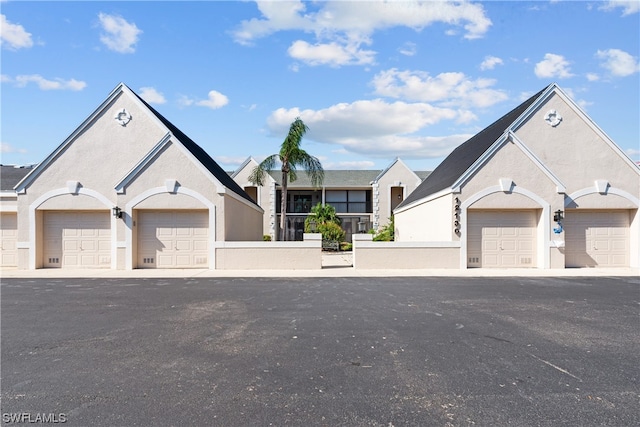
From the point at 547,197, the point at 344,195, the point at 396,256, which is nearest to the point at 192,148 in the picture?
the point at 396,256

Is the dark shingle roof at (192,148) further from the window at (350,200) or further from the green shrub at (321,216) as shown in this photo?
the window at (350,200)

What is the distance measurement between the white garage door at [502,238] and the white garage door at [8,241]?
1957 centimetres

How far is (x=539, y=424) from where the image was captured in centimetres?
322

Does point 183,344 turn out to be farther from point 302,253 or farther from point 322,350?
point 302,253

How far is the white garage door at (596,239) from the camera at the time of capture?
15.0 m

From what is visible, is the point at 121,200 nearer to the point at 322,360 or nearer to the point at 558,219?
the point at 322,360

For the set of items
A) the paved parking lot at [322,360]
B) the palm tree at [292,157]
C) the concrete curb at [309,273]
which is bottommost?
the concrete curb at [309,273]

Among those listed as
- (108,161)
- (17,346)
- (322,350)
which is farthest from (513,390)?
(108,161)

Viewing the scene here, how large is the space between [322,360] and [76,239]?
46.9ft

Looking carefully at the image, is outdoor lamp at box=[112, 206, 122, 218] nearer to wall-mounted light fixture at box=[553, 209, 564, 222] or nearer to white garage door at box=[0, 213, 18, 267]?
white garage door at box=[0, 213, 18, 267]

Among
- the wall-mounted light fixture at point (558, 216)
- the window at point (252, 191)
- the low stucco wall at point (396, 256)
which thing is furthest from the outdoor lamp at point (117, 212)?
the window at point (252, 191)

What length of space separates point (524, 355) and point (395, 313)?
263 cm

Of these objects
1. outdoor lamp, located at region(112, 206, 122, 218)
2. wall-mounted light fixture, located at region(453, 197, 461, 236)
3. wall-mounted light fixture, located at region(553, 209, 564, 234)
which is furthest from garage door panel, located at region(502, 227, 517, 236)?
outdoor lamp, located at region(112, 206, 122, 218)

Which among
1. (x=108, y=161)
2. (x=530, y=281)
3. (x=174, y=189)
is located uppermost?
(x=108, y=161)
